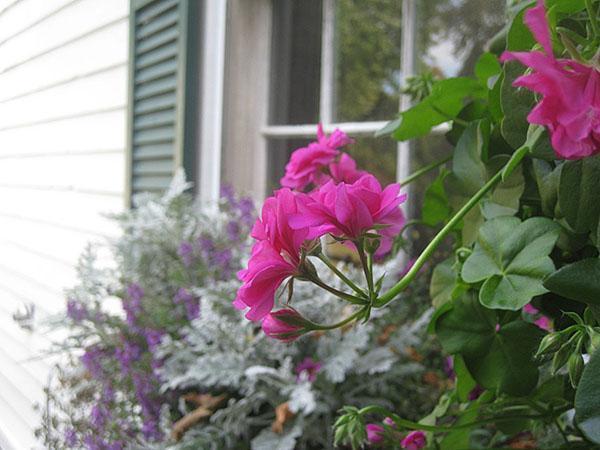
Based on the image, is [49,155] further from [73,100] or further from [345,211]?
[345,211]

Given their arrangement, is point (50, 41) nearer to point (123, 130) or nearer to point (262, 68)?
point (123, 130)

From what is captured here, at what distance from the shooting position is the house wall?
98.1 inches

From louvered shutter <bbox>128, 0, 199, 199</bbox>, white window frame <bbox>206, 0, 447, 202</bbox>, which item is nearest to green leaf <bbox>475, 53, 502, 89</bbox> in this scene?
white window frame <bbox>206, 0, 447, 202</bbox>

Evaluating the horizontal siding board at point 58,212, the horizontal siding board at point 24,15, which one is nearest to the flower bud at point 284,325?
the horizontal siding board at point 58,212

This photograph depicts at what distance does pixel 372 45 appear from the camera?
5.36 feet

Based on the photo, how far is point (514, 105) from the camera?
0.51 metres

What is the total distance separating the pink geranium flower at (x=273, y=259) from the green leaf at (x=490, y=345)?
0.70 ft

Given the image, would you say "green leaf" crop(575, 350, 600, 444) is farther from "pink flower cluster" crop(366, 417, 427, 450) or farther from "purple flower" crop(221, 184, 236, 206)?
"purple flower" crop(221, 184, 236, 206)

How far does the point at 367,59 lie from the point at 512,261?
3.93 ft

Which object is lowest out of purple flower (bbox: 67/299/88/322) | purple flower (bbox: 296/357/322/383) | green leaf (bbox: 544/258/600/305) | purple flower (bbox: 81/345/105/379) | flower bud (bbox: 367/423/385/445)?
purple flower (bbox: 81/345/105/379)

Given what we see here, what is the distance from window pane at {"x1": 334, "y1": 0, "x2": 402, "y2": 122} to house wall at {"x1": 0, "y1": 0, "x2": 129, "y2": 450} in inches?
36.0

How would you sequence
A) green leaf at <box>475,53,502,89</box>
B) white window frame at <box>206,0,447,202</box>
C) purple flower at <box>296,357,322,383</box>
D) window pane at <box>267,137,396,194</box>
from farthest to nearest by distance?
1. white window frame at <box>206,0,447,202</box>
2. window pane at <box>267,137,396,194</box>
3. purple flower at <box>296,357,322,383</box>
4. green leaf at <box>475,53,502,89</box>

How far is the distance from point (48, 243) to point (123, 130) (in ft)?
2.83

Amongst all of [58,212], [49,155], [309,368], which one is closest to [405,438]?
[309,368]
